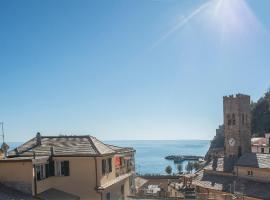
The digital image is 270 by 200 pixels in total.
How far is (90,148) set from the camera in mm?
27906

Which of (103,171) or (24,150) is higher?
(24,150)

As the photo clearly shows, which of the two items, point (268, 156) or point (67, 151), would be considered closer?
point (67, 151)

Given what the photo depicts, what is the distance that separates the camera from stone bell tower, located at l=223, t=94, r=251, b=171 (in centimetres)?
6338

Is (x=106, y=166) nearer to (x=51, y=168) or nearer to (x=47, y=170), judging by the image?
(x=51, y=168)

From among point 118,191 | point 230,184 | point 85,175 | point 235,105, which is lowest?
point 230,184

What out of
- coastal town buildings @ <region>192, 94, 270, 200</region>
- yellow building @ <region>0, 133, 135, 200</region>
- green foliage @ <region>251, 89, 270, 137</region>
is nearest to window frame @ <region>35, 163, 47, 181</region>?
yellow building @ <region>0, 133, 135, 200</region>

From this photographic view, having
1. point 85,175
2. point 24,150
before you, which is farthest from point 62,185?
point 24,150

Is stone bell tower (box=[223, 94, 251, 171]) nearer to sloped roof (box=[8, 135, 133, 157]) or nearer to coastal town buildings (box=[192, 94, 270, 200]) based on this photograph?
coastal town buildings (box=[192, 94, 270, 200])

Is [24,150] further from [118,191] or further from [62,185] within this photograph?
[118,191]

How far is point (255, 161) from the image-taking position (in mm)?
51031

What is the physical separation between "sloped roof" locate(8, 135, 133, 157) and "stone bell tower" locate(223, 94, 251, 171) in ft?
131

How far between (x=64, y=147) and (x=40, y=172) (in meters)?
4.17

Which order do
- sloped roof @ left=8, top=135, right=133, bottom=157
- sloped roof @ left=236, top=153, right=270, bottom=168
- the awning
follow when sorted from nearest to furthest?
sloped roof @ left=8, top=135, right=133, bottom=157 < the awning < sloped roof @ left=236, top=153, right=270, bottom=168

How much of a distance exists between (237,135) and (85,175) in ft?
142
